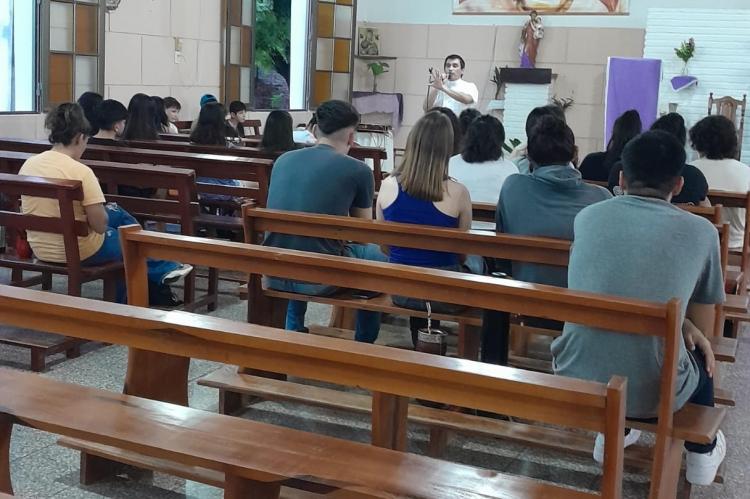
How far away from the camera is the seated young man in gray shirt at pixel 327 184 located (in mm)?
3564

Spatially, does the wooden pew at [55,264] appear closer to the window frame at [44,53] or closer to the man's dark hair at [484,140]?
the man's dark hair at [484,140]

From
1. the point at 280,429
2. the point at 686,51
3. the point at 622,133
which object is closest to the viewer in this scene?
the point at 280,429

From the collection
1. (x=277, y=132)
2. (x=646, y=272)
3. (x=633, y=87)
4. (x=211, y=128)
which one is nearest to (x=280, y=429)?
(x=646, y=272)

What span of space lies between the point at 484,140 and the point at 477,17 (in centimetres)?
801

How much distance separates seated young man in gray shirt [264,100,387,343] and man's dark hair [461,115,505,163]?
826 mm

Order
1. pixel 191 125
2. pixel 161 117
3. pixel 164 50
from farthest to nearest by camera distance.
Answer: pixel 191 125 → pixel 164 50 → pixel 161 117

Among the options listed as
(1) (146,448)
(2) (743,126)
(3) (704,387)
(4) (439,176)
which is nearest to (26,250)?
(4) (439,176)

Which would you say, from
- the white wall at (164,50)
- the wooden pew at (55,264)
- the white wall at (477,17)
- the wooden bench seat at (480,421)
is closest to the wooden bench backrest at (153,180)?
the wooden pew at (55,264)

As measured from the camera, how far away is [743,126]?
33.6ft

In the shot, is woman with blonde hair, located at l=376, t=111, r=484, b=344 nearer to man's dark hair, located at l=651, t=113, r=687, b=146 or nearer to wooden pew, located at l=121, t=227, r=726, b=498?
wooden pew, located at l=121, t=227, r=726, b=498

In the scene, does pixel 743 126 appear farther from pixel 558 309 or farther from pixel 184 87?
pixel 558 309

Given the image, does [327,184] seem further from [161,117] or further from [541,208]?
[161,117]

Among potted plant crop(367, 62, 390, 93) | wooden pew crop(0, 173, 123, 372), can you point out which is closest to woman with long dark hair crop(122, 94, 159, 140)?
wooden pew crop(0, 173, 123, 372)

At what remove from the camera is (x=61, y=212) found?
363 centimetres
